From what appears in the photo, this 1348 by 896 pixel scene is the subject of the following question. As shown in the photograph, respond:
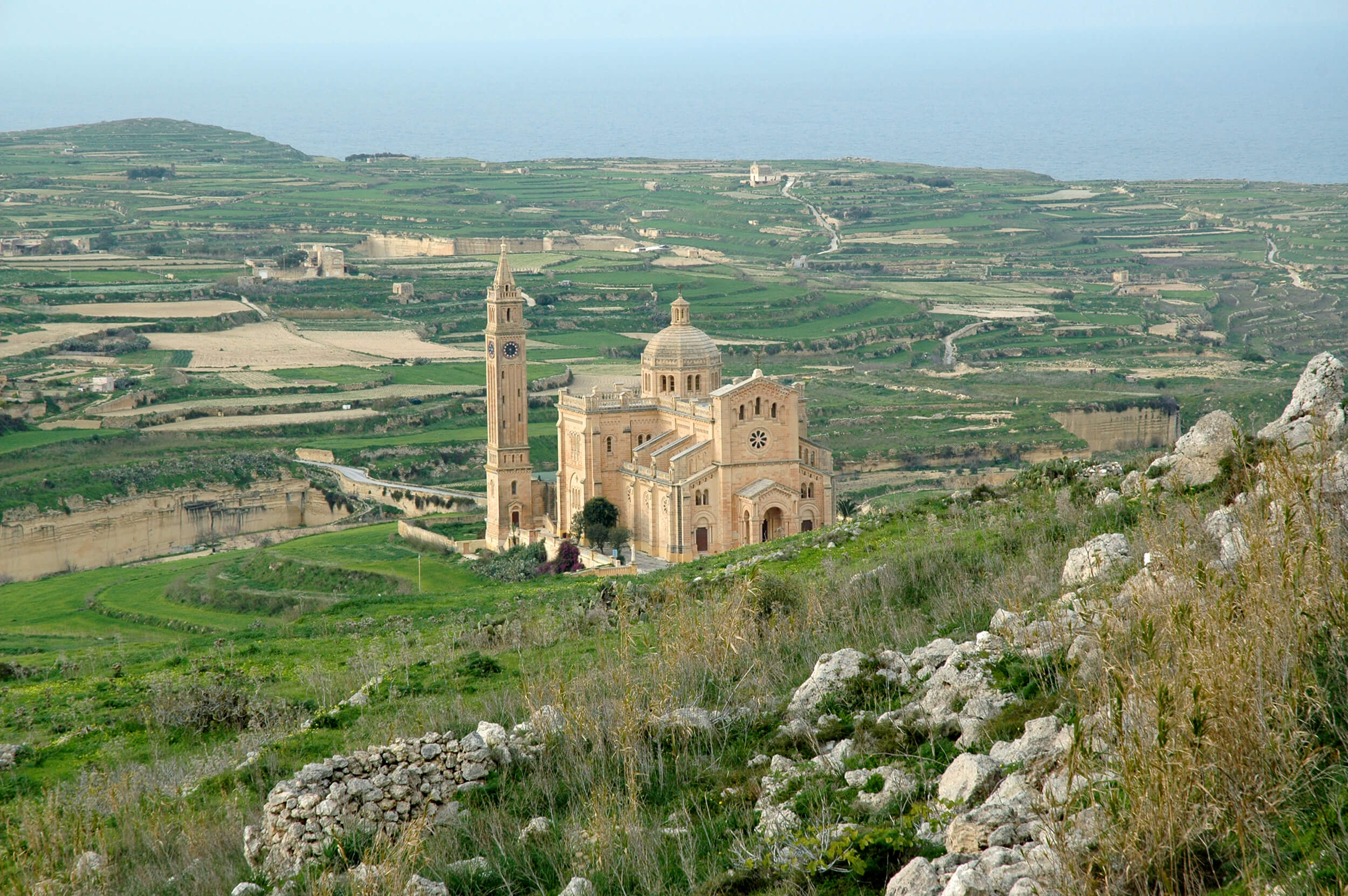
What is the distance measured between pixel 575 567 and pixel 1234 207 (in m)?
135

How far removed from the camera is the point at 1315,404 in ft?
52.0

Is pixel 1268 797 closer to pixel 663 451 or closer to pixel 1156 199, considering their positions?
pixel 663 451

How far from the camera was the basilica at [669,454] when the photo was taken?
134 feet

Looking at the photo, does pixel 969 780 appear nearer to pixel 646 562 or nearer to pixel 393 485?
pixel 646 562

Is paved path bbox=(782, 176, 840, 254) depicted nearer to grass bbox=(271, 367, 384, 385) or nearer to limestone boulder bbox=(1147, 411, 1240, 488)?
grass bbox=(271, 367, 384, 385)

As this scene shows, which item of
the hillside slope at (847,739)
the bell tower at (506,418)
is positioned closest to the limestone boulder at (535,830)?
the hillside slope at (847,739)

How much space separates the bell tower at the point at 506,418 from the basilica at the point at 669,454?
0.04 metres

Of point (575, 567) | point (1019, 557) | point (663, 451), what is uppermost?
point (1019, 557)

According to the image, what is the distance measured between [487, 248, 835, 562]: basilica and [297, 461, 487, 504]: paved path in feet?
15.8

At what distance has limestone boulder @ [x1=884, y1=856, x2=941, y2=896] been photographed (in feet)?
28.1

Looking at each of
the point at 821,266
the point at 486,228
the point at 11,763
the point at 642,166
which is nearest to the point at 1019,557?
the point at 11,763

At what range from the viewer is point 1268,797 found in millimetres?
8430

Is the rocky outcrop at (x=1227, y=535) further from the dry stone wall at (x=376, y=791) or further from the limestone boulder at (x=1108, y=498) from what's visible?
the dry stone wall at (x=376, y=791)

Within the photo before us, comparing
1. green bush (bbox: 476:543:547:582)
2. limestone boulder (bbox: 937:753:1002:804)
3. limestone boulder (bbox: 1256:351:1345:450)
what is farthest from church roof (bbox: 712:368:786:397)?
limestone boulder (bbox: 937:753:1002:804)
